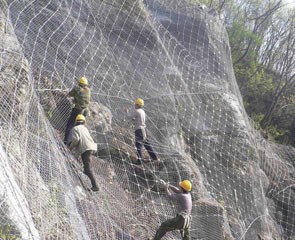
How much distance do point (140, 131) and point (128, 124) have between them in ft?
1.75

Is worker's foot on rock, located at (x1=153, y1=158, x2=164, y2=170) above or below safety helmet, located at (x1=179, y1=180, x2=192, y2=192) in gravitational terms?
below

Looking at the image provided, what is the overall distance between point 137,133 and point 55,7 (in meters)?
2.06

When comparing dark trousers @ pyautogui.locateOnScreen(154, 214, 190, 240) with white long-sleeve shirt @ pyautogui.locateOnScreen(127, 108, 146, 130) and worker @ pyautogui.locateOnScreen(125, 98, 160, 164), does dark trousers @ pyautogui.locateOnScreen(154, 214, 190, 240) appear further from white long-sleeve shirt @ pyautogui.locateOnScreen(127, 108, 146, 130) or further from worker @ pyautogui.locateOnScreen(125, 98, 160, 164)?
white long-sleeve shirt @ pyautogui.locateOnScreen(127, 108, 146, 130)

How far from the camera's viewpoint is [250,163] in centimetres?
656

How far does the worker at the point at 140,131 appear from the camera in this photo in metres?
4.81

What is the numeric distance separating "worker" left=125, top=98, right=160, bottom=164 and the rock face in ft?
0.47

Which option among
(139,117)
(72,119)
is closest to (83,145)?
(72,119)

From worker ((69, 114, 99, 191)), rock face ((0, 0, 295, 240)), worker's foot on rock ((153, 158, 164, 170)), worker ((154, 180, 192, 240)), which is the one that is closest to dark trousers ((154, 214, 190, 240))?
worker ((154, 180, 192, 240))

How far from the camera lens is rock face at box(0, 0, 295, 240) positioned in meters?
3.05

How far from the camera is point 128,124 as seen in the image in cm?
533

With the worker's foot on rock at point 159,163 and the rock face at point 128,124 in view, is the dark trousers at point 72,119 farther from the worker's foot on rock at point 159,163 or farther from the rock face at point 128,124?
the worker's foot on rock at point 159,163

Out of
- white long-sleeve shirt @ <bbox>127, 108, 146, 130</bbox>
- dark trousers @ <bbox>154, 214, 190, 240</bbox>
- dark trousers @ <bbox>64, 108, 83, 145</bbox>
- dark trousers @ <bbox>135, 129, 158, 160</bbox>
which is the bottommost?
dark trousers @ <bbox>154, 214, 190, 240</bbox>

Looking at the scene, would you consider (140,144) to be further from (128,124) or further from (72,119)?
(72,119)

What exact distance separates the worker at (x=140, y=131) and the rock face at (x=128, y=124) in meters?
0.14
